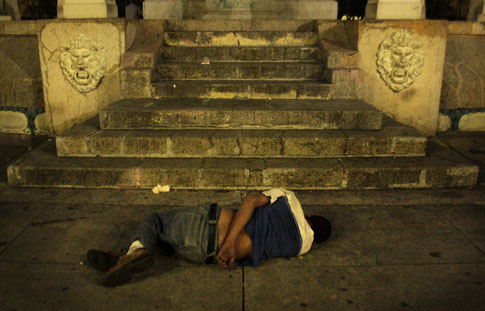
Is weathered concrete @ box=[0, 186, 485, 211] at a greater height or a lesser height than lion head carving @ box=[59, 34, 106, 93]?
lesser

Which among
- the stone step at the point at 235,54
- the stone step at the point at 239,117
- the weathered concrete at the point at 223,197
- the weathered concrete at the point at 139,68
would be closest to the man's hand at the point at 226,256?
the weathered concrete at the point at 223,197

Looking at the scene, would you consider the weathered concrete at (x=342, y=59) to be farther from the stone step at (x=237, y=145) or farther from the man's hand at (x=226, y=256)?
the man's hand at (x=226, y=256)

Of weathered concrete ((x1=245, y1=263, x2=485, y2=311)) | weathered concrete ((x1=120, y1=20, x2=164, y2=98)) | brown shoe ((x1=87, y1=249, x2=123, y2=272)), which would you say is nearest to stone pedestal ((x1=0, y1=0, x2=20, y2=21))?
weathered concrete ((x1=120, y1=20, x2=164, y2=98))

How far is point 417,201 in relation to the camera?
3838mm

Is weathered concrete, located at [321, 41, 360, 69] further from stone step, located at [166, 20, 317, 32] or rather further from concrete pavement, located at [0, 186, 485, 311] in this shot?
concrete pavement, located at [0, 186, 485, 311]

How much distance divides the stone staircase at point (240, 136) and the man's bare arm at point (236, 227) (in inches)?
45.7

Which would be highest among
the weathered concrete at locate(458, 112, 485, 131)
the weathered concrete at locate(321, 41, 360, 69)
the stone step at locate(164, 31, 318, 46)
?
the stone step at locate(164, 31, 318, 46)

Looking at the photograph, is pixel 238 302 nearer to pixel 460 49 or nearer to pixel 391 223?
pixel 391 223

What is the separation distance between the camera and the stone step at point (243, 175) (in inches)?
159

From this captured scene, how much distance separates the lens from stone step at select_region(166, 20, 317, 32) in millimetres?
6312

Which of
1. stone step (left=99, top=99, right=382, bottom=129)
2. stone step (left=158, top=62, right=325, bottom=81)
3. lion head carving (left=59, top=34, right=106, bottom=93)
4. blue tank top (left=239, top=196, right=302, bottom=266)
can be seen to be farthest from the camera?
stone step (left=158, top=62, right=325, bottom=81)

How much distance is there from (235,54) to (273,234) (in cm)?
374

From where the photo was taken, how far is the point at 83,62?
5.27m

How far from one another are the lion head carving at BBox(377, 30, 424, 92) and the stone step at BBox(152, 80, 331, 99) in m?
0.84
